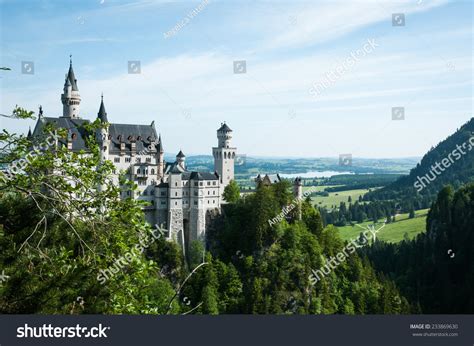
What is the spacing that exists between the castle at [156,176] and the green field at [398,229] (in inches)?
2750

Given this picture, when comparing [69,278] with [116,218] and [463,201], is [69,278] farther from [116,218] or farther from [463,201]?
[463,201]

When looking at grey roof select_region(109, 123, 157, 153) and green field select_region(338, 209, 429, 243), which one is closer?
grey roof select_region(109, 123, 157, 153)

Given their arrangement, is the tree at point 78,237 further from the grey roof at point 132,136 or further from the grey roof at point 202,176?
the grey roof at point 132,136

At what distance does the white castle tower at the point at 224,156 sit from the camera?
261ft

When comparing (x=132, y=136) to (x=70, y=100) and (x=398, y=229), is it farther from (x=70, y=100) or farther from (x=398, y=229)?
(x=398, y=229)

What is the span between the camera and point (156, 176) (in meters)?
74.0

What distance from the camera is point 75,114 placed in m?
75.7

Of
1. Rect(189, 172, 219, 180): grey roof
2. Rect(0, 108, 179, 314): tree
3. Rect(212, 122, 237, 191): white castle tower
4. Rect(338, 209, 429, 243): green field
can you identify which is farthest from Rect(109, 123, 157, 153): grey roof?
Rect(338, 209, 429, 243): green field

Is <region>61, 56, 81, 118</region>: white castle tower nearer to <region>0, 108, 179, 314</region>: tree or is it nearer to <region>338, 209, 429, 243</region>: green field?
<region>0, 108, 179, 314</region>: tree

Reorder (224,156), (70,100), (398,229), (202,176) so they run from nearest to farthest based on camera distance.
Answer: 1. (202,176)
2. (70,100)
3. (224,156)
4. (398,229)

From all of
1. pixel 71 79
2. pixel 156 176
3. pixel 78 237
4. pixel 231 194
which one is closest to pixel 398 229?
pixel 231 194

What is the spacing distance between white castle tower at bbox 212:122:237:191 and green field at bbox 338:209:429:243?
6270 centimetres

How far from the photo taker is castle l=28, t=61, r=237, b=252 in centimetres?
7150

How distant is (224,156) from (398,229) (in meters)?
76.7
